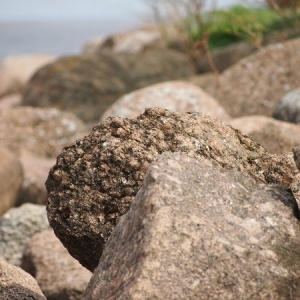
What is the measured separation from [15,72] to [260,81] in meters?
9.59

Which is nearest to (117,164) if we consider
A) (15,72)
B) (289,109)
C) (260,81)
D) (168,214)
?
(168,214)

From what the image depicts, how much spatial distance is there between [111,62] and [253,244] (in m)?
9.84

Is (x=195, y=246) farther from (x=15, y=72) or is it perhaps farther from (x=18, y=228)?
(x=15, y=72)

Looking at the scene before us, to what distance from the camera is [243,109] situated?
26.0 ft

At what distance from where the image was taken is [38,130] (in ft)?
30.6

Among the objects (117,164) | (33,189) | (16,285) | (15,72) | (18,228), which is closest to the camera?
(117,164)

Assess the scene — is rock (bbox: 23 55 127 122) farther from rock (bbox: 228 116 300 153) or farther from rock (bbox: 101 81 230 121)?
rock (bbox: 228 116 300 153)

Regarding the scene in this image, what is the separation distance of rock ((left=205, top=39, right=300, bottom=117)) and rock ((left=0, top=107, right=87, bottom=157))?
1.85 meters

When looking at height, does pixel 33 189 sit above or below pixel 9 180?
below

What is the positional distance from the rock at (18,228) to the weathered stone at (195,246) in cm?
330

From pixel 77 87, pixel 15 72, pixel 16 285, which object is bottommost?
pixel 15 72

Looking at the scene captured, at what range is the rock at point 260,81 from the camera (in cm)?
785

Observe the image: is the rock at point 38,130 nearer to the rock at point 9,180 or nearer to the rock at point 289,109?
the rock at point 9,180

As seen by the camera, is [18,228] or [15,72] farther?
[15,72]
